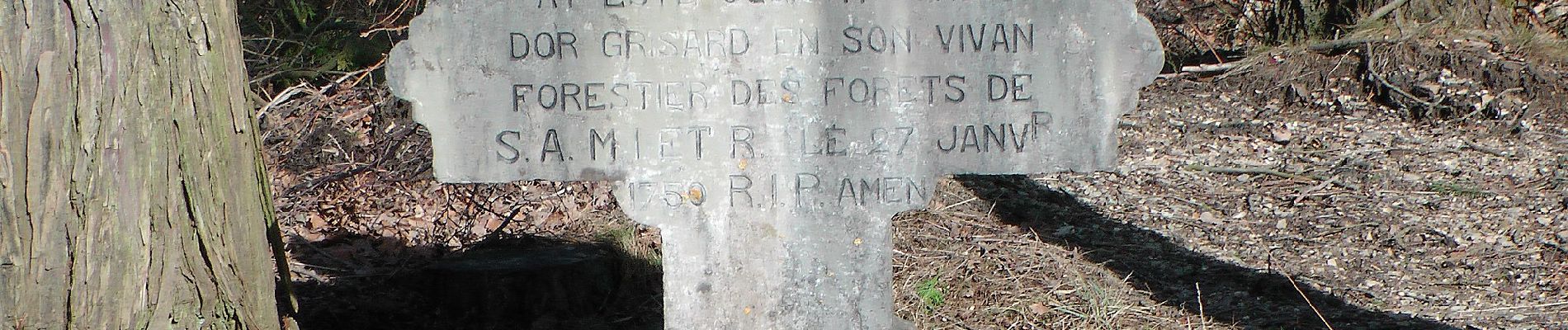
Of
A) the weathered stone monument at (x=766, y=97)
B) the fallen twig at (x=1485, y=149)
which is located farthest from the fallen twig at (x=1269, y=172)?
the weathered stone monument at (x=766, y=97)

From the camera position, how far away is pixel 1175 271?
4734 millimetres

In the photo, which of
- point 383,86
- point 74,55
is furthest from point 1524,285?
point 383,86

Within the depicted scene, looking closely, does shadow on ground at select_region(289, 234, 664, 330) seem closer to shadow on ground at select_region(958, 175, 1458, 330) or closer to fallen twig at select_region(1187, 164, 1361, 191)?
shadow on ground at select_region(958, 175, 1458, 330)

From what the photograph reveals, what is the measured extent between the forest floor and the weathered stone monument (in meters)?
0.83

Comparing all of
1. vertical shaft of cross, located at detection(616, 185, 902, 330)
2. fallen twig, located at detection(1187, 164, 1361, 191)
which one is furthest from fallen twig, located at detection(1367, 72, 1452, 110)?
vertical shaft of cross, located at detection(616, 185, 902, 330)

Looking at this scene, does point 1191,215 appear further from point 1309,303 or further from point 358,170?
point 358,170

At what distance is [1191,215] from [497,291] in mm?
3101

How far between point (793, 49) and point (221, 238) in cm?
129

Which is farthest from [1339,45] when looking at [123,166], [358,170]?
[123,166]

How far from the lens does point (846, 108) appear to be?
2941 mm

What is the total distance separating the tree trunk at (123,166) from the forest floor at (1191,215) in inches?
53.0

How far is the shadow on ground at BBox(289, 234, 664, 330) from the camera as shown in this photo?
4.04m

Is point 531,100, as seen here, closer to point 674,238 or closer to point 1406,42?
point 674,238

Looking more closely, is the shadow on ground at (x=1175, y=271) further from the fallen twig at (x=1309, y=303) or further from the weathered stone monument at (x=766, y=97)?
the weathered stone monument at (x=766, y=97)
